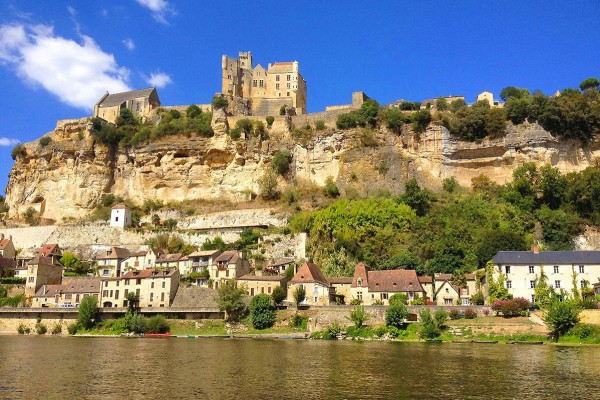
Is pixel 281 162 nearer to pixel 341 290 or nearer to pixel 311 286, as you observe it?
pixel 341 290

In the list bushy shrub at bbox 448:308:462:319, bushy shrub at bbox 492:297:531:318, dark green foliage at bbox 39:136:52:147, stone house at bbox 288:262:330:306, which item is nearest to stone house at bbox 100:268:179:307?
stone house at bbox 288:262:330:306

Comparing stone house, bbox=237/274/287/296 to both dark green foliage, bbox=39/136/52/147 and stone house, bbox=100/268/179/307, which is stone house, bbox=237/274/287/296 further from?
dark green foliage, bbox=39/136/52/147

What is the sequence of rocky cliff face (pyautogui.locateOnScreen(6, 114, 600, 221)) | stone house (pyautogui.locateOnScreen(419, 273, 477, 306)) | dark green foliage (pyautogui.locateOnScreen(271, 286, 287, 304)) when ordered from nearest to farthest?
dark green foliage (pyautogui.locateOnScreen(271, 286, 287, 304)) < stone house (pyautogui.locateOnScreen(419, 273, 477, 306)) < rocky cliff face (pyautogui.locateOnScreen(6, 114, 600, 221))

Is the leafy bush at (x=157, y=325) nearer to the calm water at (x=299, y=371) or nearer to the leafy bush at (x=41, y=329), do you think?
the calm water at (x=299, y=371)

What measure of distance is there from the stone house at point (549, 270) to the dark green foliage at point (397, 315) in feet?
29.4

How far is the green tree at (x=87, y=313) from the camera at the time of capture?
4900cm

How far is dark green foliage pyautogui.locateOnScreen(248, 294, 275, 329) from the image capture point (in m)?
45.4

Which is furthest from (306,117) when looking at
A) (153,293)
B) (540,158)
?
(153,293)

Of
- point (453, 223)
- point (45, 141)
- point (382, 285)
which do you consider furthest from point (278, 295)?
point (45, 141)

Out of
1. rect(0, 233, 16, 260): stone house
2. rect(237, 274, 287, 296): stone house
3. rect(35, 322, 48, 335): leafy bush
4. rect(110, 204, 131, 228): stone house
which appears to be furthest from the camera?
rect(110, 204, 131, 228): stone house

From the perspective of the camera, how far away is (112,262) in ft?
196

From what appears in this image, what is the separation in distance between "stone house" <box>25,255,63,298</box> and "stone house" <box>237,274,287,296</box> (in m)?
19.9

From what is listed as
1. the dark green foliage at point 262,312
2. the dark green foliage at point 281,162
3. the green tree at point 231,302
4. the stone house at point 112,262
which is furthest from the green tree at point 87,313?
the dark green foliage at point 281,162

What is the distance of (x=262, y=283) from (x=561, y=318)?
78.8 feet
